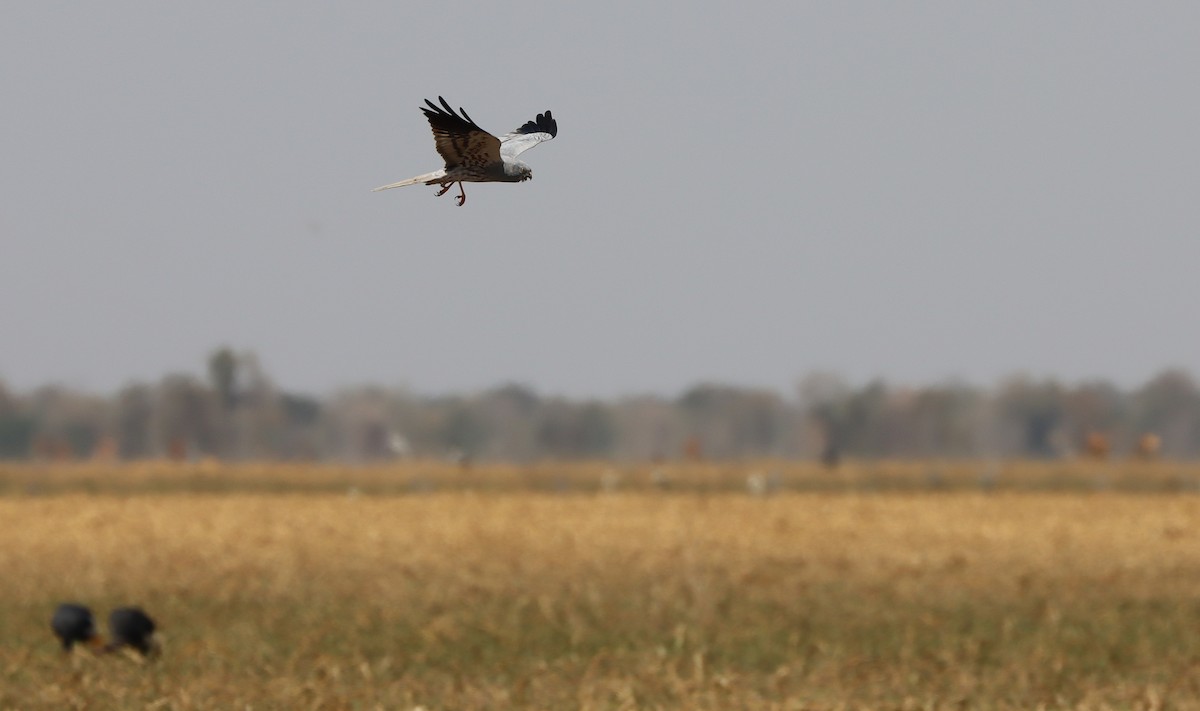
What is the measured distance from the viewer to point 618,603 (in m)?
20.6

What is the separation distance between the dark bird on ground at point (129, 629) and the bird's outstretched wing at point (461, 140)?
436 inches

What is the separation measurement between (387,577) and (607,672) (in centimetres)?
936

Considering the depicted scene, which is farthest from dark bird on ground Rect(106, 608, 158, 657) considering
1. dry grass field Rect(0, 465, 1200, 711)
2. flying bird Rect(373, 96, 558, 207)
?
flying bird Rect(373, 96, 558, 207)

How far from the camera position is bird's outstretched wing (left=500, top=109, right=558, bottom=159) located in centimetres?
616

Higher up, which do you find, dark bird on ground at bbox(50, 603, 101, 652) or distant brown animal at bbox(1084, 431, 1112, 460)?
distant brown animal at bbox(1084, 431, 1112, 460)

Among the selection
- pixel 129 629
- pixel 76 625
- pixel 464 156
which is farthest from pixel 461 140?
pixel 76 625

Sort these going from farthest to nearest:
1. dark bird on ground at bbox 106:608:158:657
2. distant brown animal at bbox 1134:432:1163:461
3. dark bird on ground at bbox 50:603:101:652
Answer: distant brown animal at bbox 1134:432:1163:461
dark bird on ground at bbox 50:603:101:652
dark bird on ground at bbox 106:608:158:657

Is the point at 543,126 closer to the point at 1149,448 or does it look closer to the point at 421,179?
the point at 421,179

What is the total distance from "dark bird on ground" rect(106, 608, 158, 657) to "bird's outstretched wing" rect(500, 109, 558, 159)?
10.2 m

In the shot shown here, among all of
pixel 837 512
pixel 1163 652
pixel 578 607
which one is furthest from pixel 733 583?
pixel 837 512

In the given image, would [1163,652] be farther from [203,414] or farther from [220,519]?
[203,414]

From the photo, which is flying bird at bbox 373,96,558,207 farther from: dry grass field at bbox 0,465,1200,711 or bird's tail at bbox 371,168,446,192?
dry grass field at bbox 0,465,1200,711

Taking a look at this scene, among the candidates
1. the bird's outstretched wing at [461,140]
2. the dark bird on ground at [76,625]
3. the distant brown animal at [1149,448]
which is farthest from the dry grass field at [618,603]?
the distant brown animal at [1149,448]

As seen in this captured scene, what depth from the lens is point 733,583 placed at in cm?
2280
